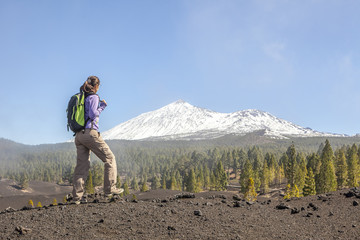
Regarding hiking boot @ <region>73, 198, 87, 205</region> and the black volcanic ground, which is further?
hiking boot @ <region>73, 198, 87, 205</region>

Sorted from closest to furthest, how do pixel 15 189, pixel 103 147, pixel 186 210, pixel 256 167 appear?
1. pixel 186 210
2. pixel 103 147
3. pixel 256 167
4. pixel 15 189

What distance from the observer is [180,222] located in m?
7.02

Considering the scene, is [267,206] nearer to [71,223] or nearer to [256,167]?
[71,223]

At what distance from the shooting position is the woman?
8461mm

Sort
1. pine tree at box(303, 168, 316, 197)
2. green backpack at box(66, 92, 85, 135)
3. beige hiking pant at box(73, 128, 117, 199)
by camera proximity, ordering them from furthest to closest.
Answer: pine tree at box(303, 168, 316, 197), beige hiking pant at box(73, 128, 117, 199), green backpack at box(66, 92, 85, 135)

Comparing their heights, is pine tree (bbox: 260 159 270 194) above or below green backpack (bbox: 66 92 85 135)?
below

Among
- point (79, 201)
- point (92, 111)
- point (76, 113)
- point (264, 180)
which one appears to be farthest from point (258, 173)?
point (76, 113)

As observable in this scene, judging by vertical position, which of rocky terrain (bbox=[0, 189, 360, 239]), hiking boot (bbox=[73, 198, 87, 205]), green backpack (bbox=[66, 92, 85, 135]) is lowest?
rocky terrain (bbox=[0, 189, 360, 239])

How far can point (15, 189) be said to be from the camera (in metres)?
109

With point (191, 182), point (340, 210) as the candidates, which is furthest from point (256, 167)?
point (340, 210)

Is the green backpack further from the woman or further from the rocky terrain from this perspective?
the rocky terrain

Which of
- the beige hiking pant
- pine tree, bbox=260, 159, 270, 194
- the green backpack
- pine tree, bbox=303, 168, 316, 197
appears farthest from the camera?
pine tree, bbox=260, 159, 270, 194

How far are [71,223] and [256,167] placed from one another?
270 ft

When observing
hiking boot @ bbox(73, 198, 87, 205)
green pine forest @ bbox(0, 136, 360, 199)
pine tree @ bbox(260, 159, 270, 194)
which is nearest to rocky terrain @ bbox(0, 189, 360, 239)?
hiking boot @ bbox(73, 198, 87, 205)
